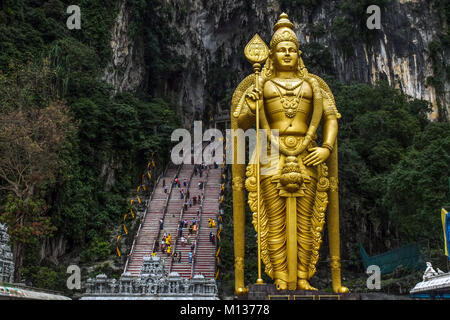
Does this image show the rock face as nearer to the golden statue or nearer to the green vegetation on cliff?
the green vegetation on cliff

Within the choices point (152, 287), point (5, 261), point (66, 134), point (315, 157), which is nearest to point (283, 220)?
point (315, 157)

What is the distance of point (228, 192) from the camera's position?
68.5 ft

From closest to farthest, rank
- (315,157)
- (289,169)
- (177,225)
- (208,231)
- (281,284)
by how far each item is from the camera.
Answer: (281,284), (289,169), (315,157), (208,231), (177,225)

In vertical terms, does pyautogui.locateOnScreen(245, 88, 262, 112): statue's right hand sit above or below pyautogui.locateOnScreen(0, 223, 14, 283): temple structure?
above

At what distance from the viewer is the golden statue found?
8938 millimetres

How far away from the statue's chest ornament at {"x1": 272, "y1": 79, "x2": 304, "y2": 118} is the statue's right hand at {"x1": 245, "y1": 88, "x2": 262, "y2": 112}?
1.45 feet

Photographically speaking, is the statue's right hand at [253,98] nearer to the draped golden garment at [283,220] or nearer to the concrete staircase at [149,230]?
the draped golden garment at [283,220]

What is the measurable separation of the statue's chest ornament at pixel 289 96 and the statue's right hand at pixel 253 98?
0.44 metres

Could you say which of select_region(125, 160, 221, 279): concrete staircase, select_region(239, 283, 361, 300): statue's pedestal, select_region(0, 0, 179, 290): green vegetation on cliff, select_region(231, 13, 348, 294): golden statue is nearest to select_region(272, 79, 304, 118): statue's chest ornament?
select_region(231, 13, 348, 294): golden statue

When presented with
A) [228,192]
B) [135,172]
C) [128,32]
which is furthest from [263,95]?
[128,32]

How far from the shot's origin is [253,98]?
9.05 metres

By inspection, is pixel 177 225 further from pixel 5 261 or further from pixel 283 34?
pixel 283 34

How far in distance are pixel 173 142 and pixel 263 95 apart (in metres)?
15.5

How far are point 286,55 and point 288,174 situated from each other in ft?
6.64
